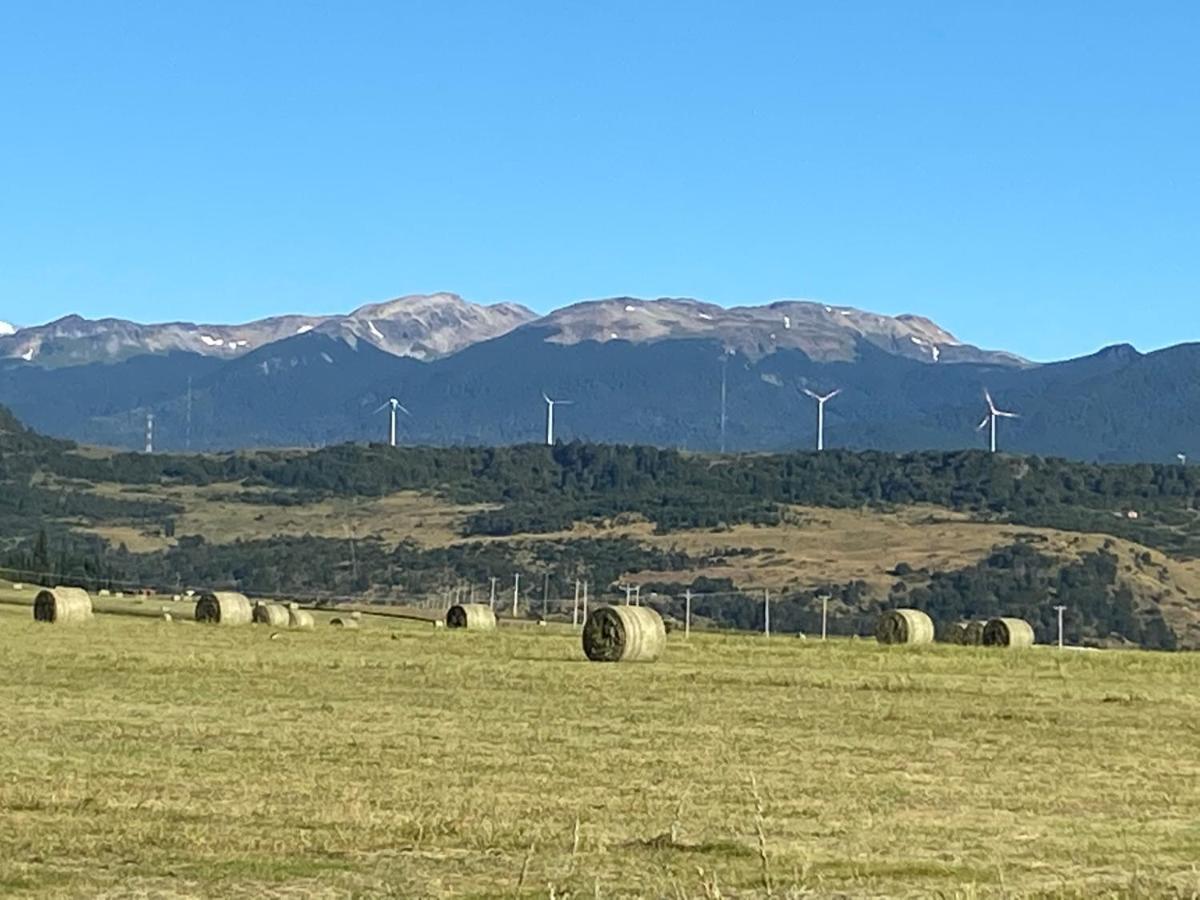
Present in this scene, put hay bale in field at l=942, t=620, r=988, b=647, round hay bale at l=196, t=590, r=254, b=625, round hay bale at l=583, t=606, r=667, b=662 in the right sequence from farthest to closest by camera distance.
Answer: round hay bale at l=196, t=590, r=254, b=625 < hay bale in field at l=942, t=620, r=988, b=647 < round hay bale at l=583, t=606, r=667, b=662

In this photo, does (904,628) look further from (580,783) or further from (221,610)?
(580,783)

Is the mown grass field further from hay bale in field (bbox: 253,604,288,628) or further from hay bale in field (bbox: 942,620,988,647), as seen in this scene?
hay bale in field (bbox: 253,604,288,628)

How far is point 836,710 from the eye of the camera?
32.8 m

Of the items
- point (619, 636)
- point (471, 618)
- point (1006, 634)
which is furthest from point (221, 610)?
point (1006, 634)

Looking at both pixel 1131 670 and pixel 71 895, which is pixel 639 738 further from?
pixel 1131 670

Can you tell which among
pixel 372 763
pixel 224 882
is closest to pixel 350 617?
pixel 372 763

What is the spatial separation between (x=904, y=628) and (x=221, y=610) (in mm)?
19716

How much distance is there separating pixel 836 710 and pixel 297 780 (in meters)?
12.9

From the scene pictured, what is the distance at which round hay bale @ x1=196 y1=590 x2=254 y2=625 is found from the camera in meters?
66.6

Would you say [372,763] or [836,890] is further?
[372,763]

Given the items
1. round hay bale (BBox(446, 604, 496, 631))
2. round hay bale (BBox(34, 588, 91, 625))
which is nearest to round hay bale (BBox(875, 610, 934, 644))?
round hay bale (BBox(446, 604, 496, 631))

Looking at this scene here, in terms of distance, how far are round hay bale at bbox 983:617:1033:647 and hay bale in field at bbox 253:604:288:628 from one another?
2090cm

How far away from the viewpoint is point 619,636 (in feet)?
157

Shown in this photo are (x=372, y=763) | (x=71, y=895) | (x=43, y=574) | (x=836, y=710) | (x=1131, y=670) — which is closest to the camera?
(x=71, y=895)
